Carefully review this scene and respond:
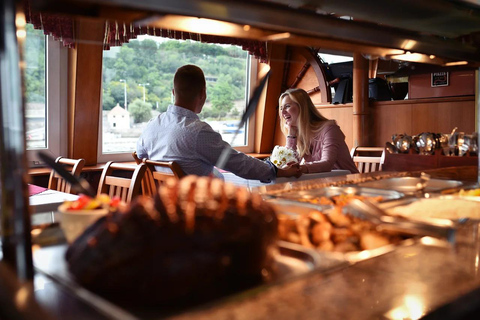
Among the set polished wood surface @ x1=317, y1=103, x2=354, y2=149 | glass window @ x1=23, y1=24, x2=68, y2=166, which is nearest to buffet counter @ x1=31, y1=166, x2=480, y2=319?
glass window @ x1=23, y1=24, x2=68, y2=166

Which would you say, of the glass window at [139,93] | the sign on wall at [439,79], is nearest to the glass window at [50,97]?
the glass window at [139,93]

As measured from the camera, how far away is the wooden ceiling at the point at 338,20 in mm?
679

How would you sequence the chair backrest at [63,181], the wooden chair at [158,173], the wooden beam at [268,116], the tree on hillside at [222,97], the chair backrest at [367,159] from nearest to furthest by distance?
the wooden chair at [158,173], the chair backrest at [63,181], the chair backrest at [367,159], the tree on hillside at [222,97], the wooden beam at [268,116]

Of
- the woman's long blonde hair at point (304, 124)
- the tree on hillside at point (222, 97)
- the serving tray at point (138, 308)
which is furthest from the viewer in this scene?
the tree on hillside at point (222, 97)

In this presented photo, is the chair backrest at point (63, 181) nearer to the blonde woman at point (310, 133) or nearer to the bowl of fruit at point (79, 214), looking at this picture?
the blonde woman at point (310, 133)

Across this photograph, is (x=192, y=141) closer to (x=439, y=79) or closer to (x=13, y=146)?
(x=13, y=146)

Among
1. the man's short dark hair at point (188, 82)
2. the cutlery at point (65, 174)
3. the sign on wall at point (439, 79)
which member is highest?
the sign on wall at point (439, 79)

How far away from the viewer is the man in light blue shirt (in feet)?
8.82

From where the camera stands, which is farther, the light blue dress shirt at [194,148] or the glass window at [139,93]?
the glass window at [139,93]

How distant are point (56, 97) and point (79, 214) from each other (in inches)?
145

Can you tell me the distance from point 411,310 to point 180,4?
0.59 metres

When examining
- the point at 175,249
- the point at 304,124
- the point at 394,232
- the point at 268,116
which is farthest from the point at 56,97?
the point at 175,249

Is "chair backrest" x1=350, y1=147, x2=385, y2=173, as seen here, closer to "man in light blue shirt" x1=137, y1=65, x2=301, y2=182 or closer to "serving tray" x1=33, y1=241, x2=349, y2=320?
"man in light blue shirt" x1=137, y1=65, x2=301, y2=182

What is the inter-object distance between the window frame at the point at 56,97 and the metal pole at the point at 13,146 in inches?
137
